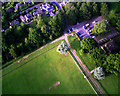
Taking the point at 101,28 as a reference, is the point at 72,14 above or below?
above

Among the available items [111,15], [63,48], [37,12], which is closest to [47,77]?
[63,48]

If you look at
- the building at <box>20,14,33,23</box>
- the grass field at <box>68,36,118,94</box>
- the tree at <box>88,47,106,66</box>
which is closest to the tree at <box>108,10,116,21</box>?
the tree at <box>88,47,106,66</box>

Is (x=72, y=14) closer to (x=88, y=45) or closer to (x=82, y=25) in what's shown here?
(x=82, y=25)

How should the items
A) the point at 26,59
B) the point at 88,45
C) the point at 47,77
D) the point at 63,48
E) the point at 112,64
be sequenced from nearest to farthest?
the point at 112,64 < the point at 88,45 < the point at 47,77 < the point at 63,48 < the point at 26,59

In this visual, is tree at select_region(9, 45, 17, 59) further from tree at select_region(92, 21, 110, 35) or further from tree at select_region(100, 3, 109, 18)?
tree at select_region(100, 3, 109, 18)

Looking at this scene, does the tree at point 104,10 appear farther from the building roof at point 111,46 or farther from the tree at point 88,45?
the tree at point 88,45

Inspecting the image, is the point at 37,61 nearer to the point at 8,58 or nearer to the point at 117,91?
the point at 8,58

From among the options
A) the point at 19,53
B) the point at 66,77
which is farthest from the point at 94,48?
the point at 19,53

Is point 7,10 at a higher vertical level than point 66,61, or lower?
higher
